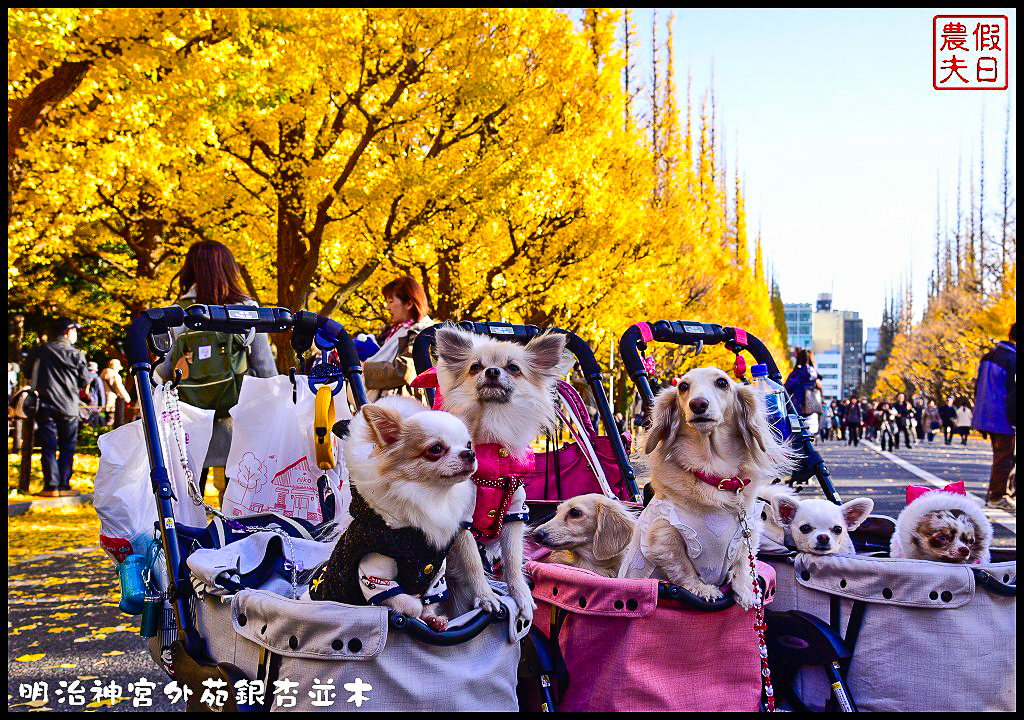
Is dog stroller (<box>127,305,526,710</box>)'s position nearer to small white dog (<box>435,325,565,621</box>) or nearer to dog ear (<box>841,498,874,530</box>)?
small white dog (<box>435,325,565,621</box>)

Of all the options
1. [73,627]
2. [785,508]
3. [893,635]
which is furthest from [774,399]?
[73,627]

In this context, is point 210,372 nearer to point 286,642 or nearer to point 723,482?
point 286,642

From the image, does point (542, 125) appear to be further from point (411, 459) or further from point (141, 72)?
point (411, 459)

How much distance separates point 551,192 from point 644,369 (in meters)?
10.7

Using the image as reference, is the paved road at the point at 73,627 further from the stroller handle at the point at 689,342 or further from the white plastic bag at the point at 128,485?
the stroller handle at the point at 689,342


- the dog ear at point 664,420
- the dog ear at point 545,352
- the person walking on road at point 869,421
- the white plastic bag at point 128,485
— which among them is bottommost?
the person walking on road at point 869,421

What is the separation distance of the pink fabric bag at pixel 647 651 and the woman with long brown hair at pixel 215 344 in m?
2.19

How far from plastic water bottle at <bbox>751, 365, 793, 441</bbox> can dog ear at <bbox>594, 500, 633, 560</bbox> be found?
0.84 meters

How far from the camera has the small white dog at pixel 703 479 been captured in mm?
3002

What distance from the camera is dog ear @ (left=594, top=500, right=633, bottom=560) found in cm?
354

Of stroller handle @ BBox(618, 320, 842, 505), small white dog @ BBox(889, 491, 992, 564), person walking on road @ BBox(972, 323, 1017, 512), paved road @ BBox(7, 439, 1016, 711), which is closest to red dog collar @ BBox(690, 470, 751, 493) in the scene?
small white dog @ BBox(889, 491, 992, 564)

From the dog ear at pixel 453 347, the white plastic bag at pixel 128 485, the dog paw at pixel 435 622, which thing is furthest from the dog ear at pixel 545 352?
the white plastic bag at pixel 128 485

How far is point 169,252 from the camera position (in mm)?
17594

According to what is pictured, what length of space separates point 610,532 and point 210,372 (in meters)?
2.20
